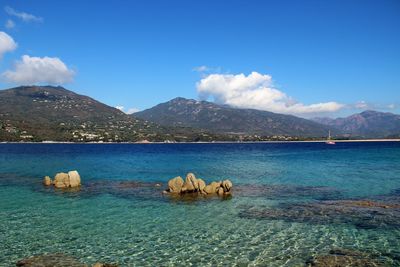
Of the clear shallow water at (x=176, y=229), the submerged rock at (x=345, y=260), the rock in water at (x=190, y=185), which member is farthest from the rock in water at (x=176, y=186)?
the submerged rock at (x=345, y=260)

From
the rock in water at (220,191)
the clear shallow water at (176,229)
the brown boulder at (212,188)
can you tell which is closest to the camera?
the clear shallow water at (176,229)

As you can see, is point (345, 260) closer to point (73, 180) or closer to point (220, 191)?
point (220, 191)

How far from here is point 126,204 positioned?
4188cm

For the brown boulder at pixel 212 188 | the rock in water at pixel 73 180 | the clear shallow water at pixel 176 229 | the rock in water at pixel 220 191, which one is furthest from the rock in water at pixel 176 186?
the rock in water at pixel 73 180

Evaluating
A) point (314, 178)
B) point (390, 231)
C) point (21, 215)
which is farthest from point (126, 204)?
point (314, 178)

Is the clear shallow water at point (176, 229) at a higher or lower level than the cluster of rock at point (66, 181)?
lower

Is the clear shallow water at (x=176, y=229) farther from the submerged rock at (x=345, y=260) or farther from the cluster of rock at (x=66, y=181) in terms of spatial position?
the cluster of rock at (x=66, y=181)

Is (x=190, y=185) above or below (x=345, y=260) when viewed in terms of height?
above

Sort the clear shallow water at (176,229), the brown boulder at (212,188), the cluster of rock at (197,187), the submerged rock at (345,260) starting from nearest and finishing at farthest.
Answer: the submerged rock at (345,260)
the clear shallow water at (176,229)
the cluster of rock at (197,187)
the brown boulder at (212,188)

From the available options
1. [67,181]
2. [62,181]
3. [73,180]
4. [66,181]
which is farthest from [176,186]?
[62,181]

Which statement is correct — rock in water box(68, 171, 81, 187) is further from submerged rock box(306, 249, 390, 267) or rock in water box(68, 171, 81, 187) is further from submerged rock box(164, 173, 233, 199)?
submerged rock box(306, 249, 390, 267)

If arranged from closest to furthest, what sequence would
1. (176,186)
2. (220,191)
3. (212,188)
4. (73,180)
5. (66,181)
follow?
(220,191) → (212,188) → (176,186) → (66,181) → (73,180)

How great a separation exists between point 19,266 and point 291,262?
1643cm

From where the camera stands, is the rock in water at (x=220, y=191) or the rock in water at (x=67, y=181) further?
the rock in water at (x=67, y=181)
